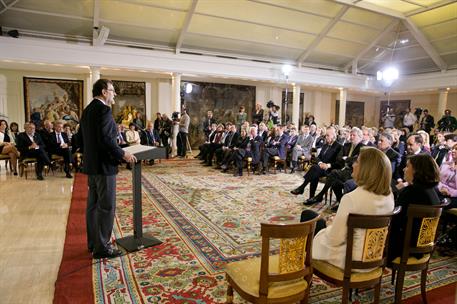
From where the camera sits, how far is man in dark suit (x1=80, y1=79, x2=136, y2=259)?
3.01m

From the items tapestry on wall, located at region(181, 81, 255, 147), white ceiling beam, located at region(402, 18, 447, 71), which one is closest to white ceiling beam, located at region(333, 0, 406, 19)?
white ceiling beam, located at region(402, 18, 447, 71)

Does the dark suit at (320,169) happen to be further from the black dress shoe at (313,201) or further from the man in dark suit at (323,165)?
the black dress shoe at (313,201)

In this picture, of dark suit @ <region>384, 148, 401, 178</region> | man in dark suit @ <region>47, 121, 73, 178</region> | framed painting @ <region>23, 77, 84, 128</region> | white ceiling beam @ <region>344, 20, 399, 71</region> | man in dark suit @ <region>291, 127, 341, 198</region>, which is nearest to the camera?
dark suit @ <region>384, 148, 401, 178</region>

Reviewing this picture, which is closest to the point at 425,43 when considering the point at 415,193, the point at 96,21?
the point at 96,21

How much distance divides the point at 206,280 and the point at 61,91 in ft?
36.2

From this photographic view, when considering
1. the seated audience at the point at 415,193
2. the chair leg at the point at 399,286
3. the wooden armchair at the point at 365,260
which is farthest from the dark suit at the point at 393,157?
the wooden armchair at the point at 365,260

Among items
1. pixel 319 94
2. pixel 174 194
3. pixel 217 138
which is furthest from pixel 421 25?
pixel 174 194

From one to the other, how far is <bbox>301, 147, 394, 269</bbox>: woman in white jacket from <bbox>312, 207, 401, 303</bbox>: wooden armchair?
0.15ft

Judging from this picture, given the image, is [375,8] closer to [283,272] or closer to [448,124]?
[448,124]

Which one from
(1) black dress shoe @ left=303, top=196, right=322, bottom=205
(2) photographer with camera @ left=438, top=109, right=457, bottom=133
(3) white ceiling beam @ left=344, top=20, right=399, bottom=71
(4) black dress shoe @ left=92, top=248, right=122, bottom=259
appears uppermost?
(3) white ceiling beam @ left=344, top=20, right=399, bottom=71

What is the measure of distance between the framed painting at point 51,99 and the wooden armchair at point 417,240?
38.6ft

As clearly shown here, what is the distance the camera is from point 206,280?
284 centimetres

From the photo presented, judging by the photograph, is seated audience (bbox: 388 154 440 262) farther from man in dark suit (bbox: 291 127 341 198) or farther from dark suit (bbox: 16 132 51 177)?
dark suit (bbox: 16 132 51 177)

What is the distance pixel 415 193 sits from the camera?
2.57 meters
